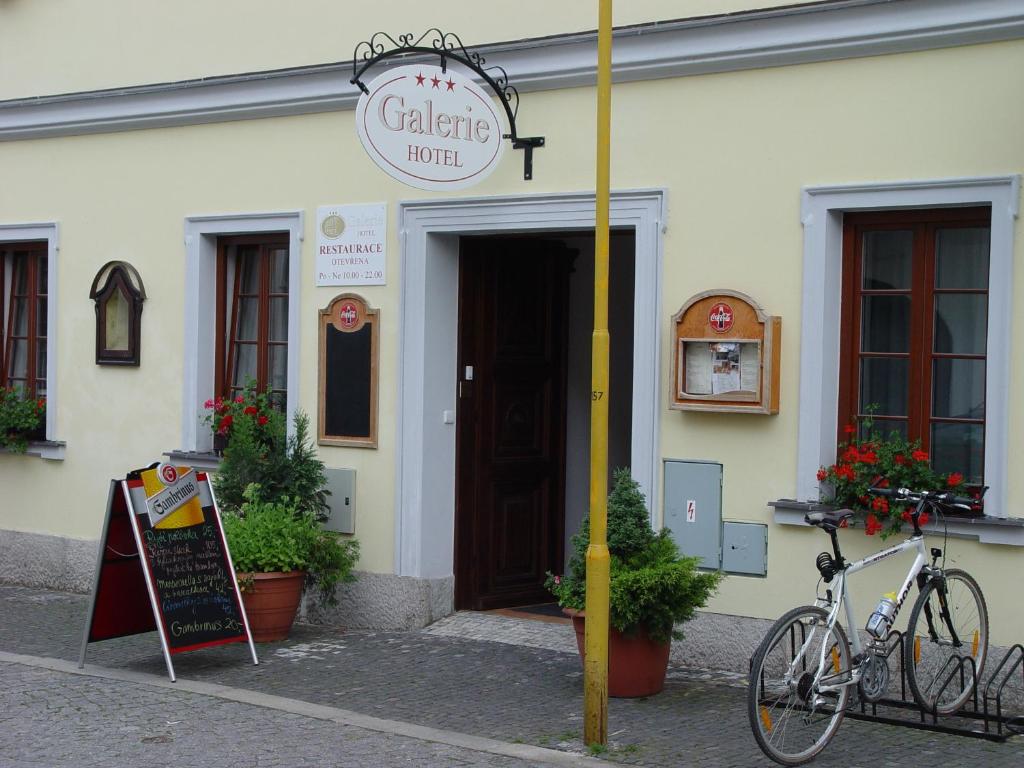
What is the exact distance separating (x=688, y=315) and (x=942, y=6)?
217 cm

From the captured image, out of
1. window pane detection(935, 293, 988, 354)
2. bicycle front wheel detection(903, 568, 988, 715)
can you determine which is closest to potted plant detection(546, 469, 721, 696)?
bicycle front wheel detection(903, 568, 988, 715)

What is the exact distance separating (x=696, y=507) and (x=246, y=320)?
4049 millimetres

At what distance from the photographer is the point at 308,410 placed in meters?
10.1

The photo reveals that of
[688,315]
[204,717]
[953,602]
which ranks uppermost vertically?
[688,315]

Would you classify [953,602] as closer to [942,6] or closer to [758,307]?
[758,307]

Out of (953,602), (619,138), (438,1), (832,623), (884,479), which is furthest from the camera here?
(438,1)

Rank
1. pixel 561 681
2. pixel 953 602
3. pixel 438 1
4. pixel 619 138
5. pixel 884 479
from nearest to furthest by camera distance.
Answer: pixel 953 602
pixel 884 479
pixel 561 681
pixel 619 138
pixel 438 1

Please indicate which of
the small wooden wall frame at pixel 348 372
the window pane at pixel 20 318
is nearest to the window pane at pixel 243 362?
the small wooden wall frame at pixel 348 372

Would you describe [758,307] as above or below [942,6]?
below

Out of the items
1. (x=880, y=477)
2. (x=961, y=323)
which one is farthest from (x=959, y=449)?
(x=961, y=323)

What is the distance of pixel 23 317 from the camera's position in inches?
475

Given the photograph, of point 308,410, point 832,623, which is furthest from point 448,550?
point 832,623

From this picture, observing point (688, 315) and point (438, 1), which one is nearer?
point (688, 315)

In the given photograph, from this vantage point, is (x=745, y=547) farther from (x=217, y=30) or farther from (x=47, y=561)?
(x=47, y=561)
